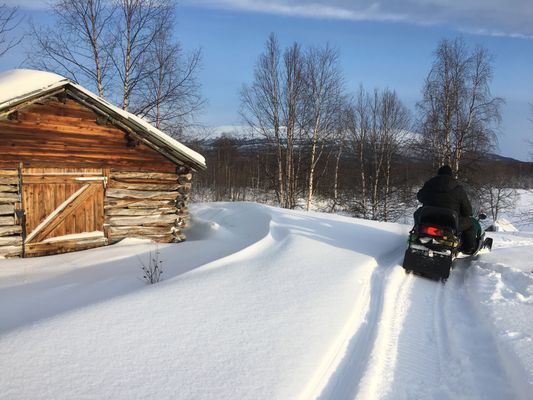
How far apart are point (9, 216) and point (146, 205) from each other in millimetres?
3035

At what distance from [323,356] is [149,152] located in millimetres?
7708

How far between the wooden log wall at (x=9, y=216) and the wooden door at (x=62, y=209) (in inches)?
5.8

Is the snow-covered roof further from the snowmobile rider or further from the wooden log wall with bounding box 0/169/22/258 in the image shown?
the snowmobile rider

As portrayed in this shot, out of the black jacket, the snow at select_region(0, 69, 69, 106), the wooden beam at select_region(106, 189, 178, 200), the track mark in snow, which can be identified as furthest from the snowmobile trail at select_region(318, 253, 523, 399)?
the snow at select_region(0, 69, 69, 106)

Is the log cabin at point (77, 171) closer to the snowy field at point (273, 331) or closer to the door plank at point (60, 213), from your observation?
the door plank at point (60, 213)

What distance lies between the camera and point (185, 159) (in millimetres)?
9633

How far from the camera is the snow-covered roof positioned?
23.3 feet

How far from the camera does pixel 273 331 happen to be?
364 centimetres

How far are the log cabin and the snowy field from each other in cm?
166

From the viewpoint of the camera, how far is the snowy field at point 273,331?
9.30 ft

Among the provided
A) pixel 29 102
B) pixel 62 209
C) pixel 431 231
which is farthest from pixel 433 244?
pixel 29 102

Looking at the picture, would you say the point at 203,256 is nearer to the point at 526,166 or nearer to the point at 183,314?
the point at 183,314

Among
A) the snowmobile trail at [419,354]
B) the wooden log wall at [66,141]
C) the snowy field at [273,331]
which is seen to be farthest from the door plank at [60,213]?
the snowmobile trail at [419,354]

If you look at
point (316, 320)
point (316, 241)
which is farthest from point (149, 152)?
point (316, 320)
